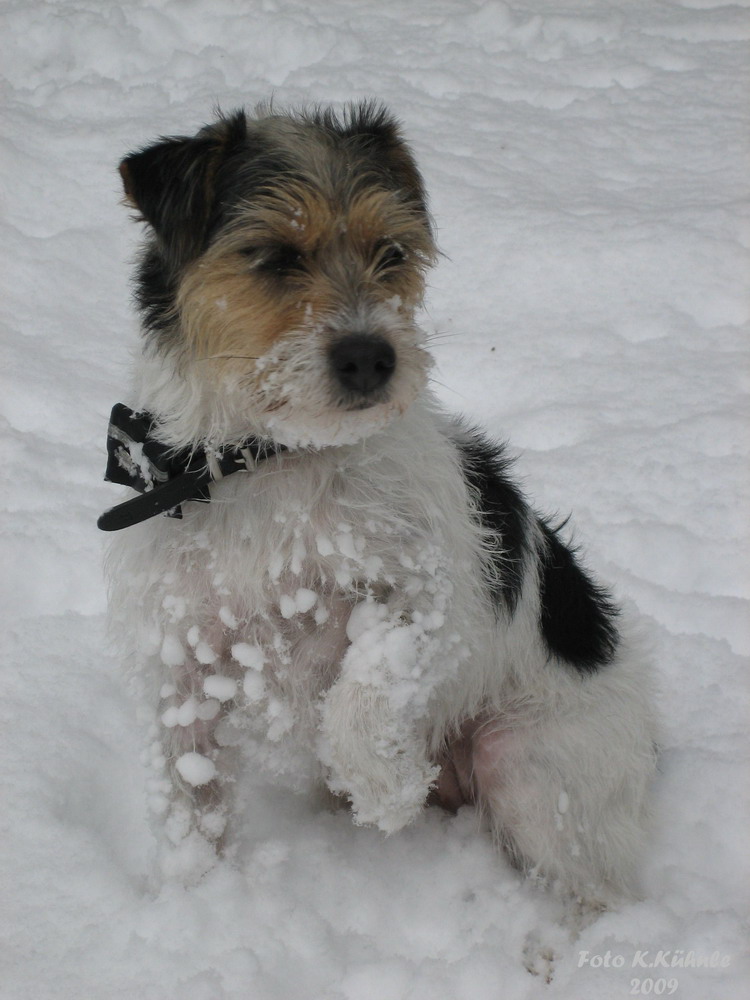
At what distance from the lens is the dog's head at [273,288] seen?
207cm

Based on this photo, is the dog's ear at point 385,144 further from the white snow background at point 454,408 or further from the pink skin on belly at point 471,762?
the white snow background at point 454,408

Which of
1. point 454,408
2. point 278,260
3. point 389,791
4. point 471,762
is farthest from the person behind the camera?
point 454,408

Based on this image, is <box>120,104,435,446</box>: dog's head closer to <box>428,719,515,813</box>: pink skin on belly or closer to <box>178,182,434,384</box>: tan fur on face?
<box>178,182,434,384</box>: tan fur on face

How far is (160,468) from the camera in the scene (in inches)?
89.9

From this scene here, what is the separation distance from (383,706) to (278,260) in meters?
1.09

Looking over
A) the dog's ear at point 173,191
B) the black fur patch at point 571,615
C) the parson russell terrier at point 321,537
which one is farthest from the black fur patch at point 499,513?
the dog's ear at point 173,191

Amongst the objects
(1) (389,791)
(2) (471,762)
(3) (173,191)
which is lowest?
(2) (471,762)

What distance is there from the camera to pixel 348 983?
7.30 ft

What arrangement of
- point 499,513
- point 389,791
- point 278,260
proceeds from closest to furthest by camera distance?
1. point 278,260
2. point 389,791
3. point 499,513

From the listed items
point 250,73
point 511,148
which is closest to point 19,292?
point 250,73

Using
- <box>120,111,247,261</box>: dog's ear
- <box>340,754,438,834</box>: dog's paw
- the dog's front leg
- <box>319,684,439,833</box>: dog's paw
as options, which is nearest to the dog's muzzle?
<box>120,111,247,261</box>: dog's ear

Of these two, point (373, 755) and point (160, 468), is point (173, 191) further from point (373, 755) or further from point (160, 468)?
point (373, 755)

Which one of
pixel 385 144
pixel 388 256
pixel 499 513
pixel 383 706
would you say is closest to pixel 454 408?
pixel 499 513

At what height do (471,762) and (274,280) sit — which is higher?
(274,280)
